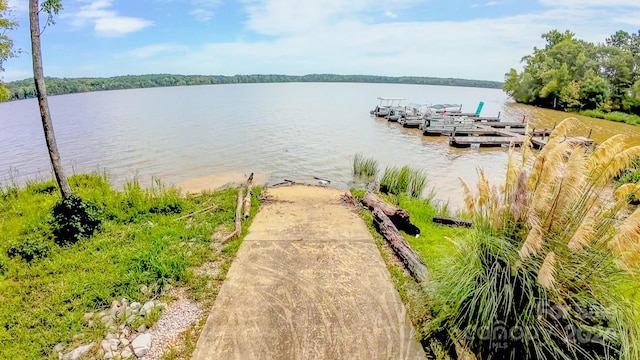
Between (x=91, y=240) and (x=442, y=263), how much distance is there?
599 cm

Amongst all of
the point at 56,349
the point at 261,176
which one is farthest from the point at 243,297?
the point at 261,176

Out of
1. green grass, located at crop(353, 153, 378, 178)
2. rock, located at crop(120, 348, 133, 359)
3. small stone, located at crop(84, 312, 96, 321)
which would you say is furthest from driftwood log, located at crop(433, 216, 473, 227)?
small stone, located at crop(84, 312, 96, 321)

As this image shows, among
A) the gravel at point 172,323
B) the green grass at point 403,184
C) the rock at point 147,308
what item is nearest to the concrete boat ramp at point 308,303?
the gravel at point 172,323

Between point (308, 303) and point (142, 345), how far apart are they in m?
1.94

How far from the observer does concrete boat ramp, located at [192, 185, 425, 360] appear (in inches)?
135

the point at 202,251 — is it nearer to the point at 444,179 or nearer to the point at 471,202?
the point at 471,202

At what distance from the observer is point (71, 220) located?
570cm

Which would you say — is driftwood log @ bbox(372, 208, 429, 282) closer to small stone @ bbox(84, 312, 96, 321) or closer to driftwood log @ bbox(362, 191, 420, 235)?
driftwood log @ bbox(362, 191, 420, 235)

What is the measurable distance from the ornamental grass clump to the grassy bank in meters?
3.36

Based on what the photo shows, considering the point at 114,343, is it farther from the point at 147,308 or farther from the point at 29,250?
the point at 29,250

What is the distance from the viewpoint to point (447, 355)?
3334 mm

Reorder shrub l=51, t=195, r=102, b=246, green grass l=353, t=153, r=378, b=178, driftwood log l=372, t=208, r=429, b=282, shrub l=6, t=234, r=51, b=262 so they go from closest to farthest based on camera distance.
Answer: driftwood log l=372, t=208, r=429, b=282, shrub l=6, t=234, r=51, b=262, shrub l=51, t=195, r=102, b=246, green grass l=353, t=153, r=378, b=178

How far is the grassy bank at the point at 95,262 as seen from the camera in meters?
3.62

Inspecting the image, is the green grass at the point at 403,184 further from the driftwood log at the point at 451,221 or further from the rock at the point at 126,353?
the rock at the point at 126,353
